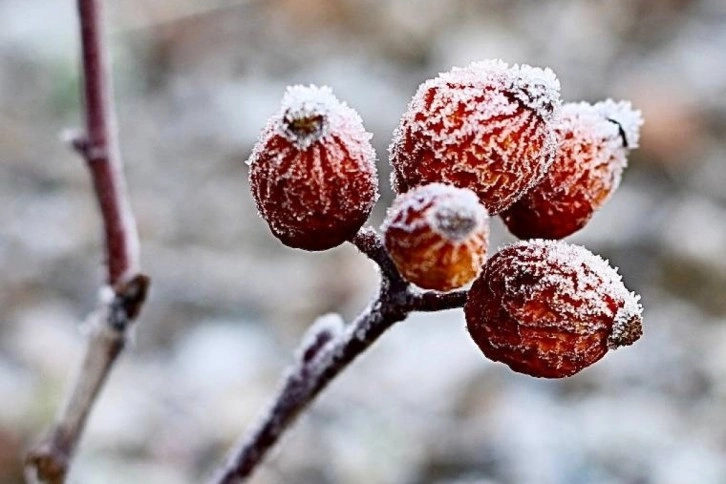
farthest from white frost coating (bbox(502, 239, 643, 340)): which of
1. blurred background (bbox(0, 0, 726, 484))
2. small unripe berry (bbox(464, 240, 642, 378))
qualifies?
blurred background (bbox(0, 0, 726, 484))

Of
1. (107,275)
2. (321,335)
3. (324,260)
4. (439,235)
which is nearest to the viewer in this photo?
(439,235)

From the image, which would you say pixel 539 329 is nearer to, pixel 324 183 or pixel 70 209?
pixel 324 183

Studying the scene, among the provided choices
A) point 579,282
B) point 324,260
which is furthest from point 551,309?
point 324,260

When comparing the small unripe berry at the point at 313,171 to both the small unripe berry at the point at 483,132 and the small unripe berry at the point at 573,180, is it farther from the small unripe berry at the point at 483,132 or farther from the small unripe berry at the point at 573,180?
the small unripe berry at the point at 573,180

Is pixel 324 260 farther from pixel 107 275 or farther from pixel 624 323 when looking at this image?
pixel 624 323

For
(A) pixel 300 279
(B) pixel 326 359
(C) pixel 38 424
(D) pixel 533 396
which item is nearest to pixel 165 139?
(A) pixel 300 279
